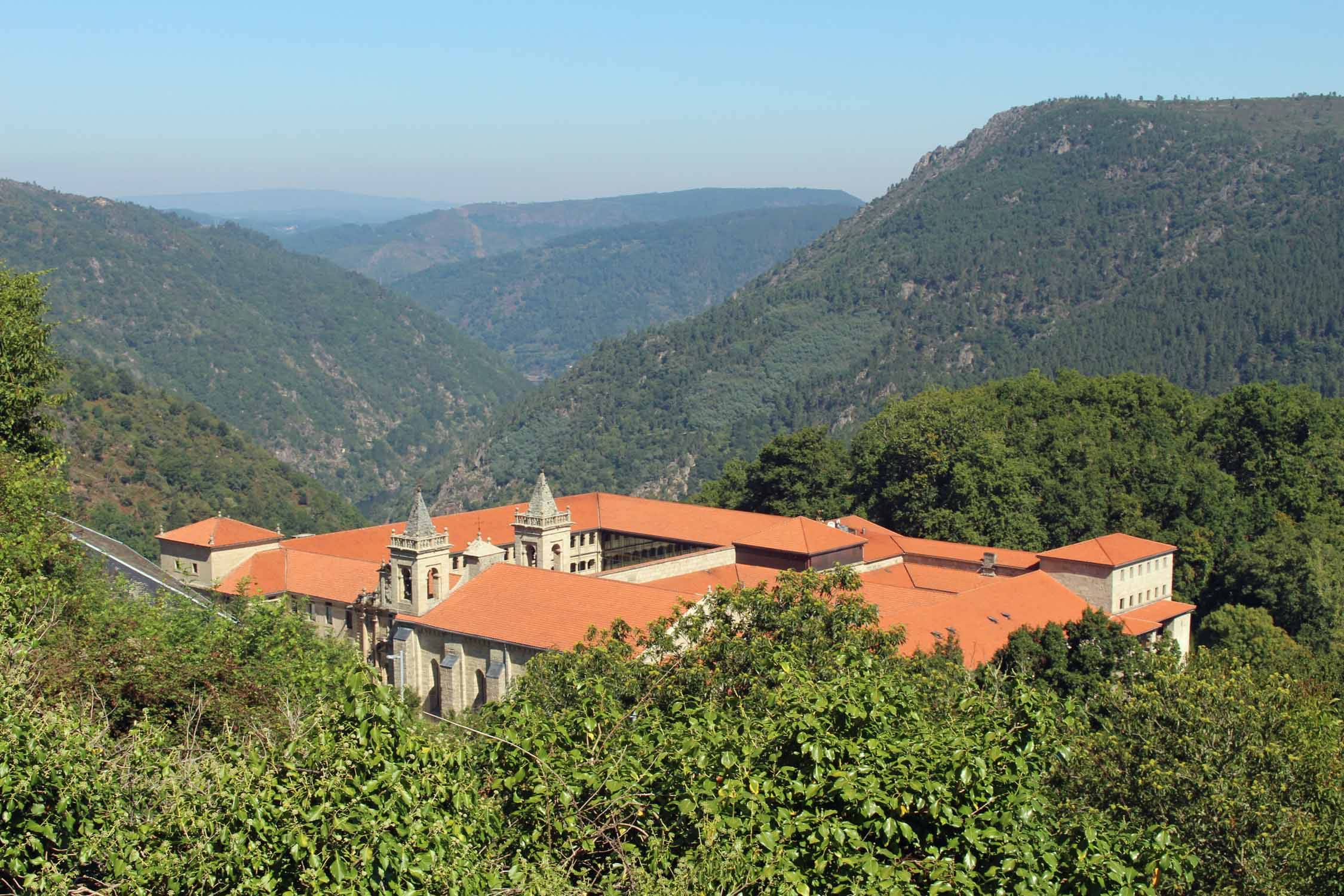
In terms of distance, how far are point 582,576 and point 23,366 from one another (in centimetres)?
2128

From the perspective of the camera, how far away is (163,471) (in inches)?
4496

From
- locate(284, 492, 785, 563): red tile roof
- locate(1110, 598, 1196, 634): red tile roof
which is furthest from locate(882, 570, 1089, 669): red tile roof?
locate(284, 492, 785, 563): red tile roof

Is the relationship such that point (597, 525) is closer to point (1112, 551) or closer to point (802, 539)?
point (802, 539)

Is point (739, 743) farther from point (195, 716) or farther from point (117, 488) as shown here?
point (117, 488)

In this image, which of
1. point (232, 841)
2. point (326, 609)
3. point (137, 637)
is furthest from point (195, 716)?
point (326, 609)

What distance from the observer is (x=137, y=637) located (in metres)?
24.3

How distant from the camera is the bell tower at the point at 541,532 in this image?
57719mm

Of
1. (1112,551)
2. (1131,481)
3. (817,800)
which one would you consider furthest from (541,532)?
(817,800)

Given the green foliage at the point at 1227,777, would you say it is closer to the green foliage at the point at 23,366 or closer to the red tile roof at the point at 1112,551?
the green foliage at the point at 23,366

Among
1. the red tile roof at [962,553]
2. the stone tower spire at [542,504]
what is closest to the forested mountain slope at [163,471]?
the stone tower spire at [542,504]

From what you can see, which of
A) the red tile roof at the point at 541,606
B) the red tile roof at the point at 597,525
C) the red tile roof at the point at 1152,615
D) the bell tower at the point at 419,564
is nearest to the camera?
the red tile roof at the point at 541,606

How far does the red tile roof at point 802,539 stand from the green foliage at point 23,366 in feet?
107

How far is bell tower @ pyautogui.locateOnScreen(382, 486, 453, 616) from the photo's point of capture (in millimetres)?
51156

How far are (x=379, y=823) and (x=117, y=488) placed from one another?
332ft
